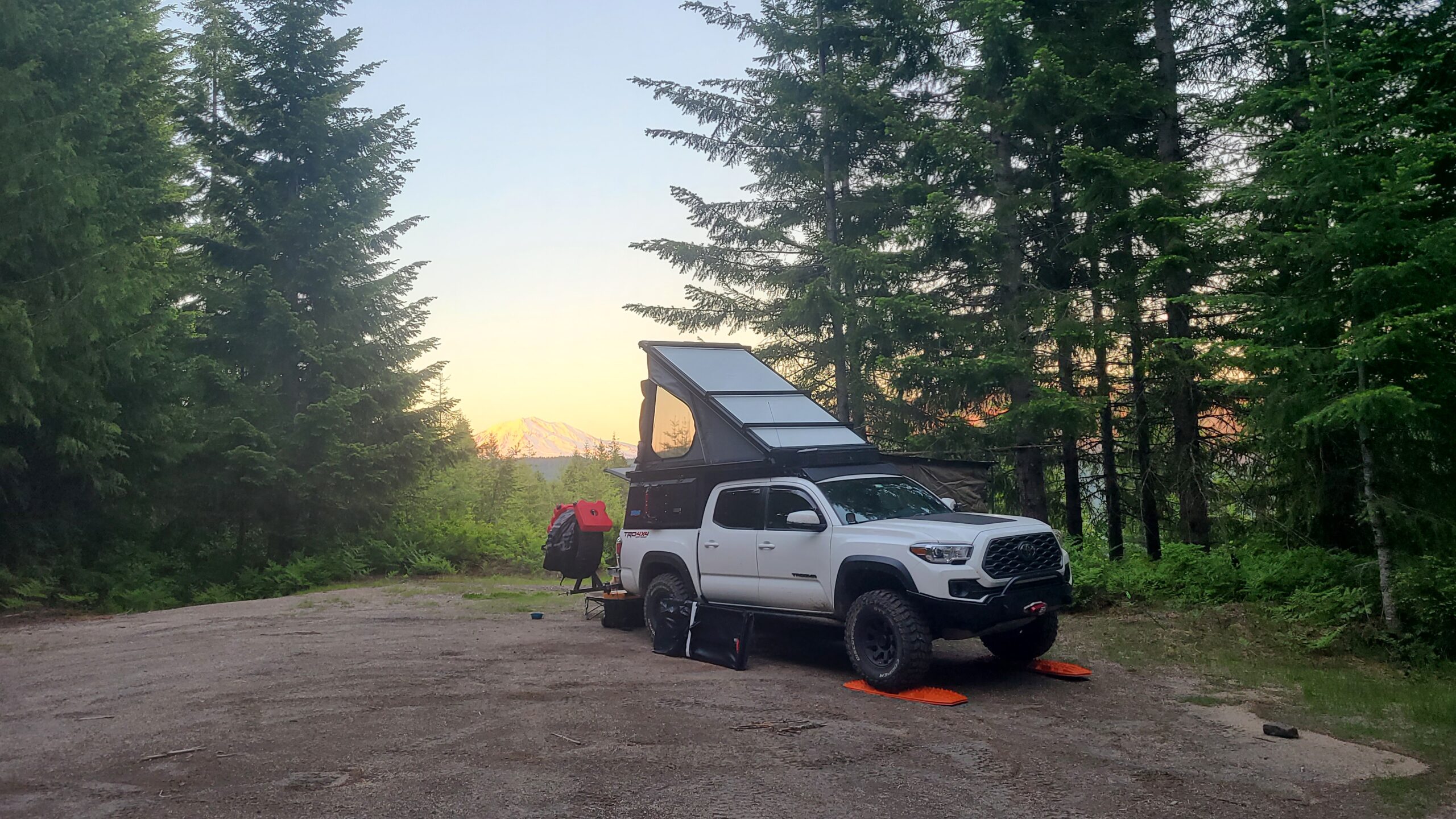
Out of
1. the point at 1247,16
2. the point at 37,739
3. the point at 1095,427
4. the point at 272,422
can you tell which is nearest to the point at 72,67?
the point at 272,422

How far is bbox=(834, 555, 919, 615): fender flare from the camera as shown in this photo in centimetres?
790

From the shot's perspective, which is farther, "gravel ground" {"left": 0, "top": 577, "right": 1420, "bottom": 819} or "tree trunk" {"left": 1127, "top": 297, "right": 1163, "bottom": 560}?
"tree trunk" {"left": 1127, "top": 297, "right": 1163, "bottom": 560}

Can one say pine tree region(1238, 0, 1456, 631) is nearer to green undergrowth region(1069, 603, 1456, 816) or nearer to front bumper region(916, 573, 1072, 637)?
green undergrowth region(1069, 603, 1456, 816)

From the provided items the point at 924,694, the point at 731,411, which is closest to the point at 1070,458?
the point at 731,411

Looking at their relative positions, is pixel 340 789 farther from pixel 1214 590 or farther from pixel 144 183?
pixel 144 183

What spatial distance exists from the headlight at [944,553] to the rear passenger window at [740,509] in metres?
2.10

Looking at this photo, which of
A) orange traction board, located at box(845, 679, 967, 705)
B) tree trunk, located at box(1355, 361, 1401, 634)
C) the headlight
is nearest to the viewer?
orange traction board, located at box(845, 679, 967, 705)

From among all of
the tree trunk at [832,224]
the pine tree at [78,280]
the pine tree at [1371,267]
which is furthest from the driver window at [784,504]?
the pine tree at [78,280]

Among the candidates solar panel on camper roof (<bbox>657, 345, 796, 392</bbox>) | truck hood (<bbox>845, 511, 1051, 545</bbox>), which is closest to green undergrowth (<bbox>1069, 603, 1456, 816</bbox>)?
truck hood (<bbox>845, 511, 1051, 545</bbox>)

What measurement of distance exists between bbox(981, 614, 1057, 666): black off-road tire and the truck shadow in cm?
13

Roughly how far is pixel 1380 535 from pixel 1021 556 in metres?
4.25

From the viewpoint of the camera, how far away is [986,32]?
49.4 feet

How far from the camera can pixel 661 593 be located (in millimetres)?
10469

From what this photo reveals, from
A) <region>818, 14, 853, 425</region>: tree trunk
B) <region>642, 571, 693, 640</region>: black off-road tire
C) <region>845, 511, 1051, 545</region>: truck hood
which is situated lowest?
<region>642, 571, 693, 640</region>: black off-road tire
